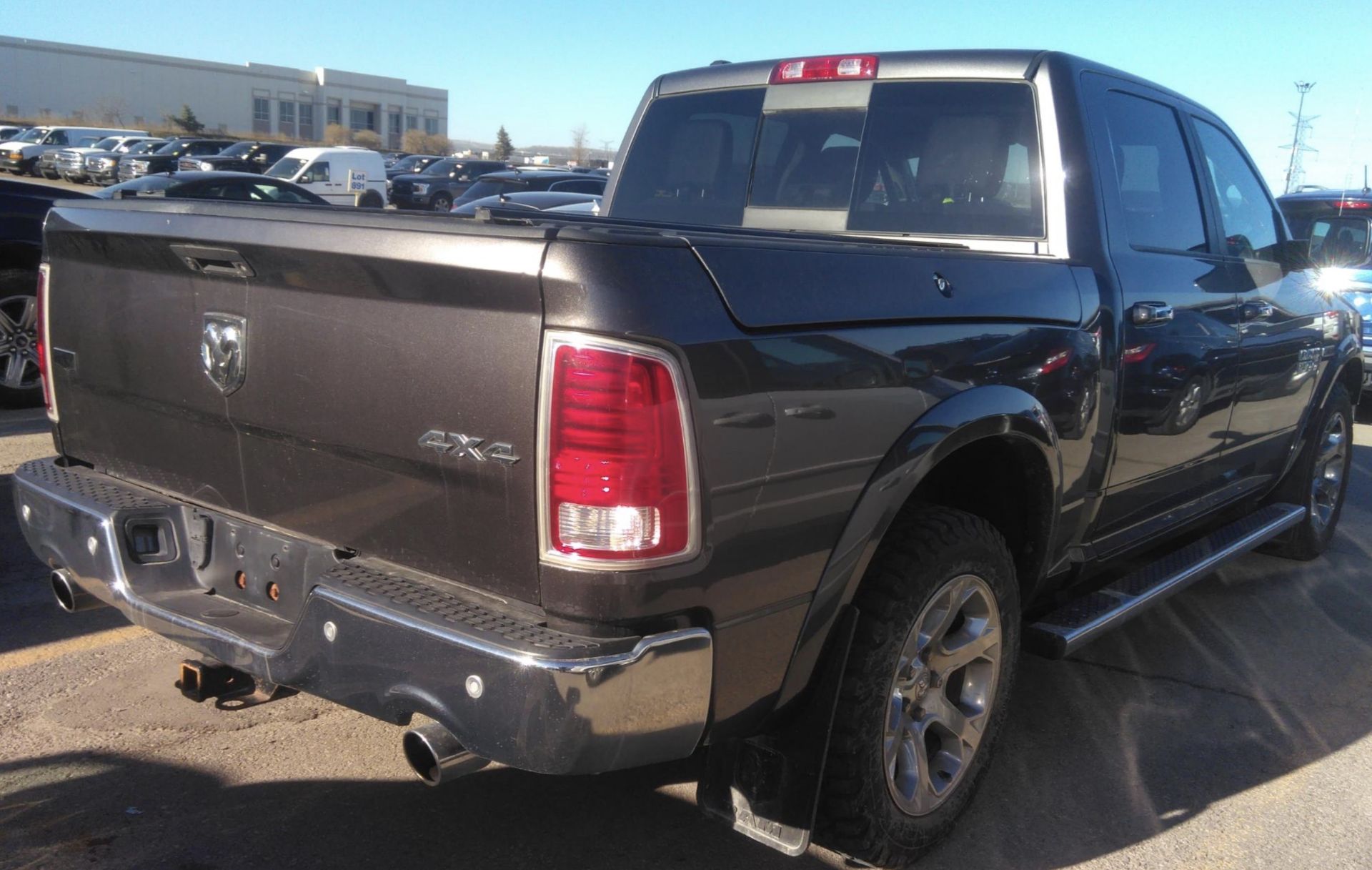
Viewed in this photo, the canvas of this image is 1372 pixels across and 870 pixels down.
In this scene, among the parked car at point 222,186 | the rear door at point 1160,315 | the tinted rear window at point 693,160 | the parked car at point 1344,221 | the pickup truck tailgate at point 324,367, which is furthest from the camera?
the parked car at point 222,186

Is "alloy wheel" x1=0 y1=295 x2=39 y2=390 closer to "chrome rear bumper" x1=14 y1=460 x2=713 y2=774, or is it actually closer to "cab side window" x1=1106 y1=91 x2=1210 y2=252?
"chrome rear bumper" x1=14 y1=460 x2=713 y2=774

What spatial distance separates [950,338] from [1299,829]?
5.98ft

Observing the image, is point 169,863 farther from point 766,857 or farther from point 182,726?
point 766,857

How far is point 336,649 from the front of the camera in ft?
7.52

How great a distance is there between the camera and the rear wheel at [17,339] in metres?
7.21

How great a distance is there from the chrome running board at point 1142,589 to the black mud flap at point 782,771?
3.49 ft

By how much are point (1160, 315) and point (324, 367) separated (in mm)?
2560

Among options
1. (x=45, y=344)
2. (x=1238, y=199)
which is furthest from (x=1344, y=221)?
(x=45, y=344)

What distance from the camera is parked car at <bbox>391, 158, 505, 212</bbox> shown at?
29.3 m

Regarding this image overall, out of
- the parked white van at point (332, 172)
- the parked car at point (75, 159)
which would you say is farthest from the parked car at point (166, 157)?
the parked white van at point (332, 172)

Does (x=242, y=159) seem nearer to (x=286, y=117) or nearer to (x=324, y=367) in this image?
(x=324, y=367)

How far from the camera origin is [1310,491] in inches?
215

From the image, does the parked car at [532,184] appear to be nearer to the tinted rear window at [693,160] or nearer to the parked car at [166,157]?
the parked car at [166,157]

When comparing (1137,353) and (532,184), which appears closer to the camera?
(1137,353)
